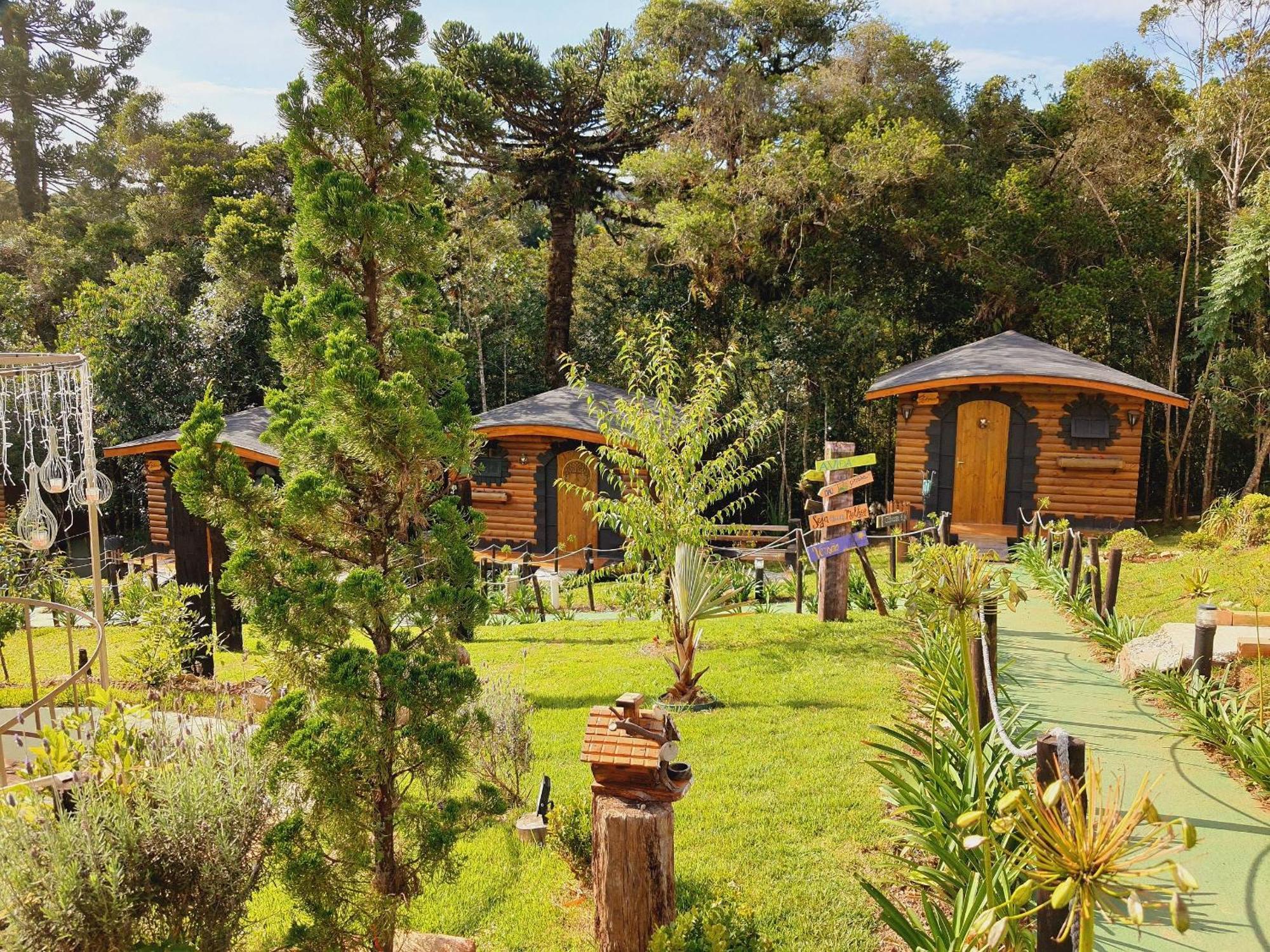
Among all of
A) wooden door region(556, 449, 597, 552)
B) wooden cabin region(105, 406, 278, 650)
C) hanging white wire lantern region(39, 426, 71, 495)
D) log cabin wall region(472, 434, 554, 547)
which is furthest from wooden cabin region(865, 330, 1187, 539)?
hanging white wire lantern region(39, 426, 71, 495)

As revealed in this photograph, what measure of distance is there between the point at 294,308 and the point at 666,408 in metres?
4.42

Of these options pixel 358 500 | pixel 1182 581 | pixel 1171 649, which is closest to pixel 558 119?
pixel 1182 581

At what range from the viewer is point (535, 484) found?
16.1 m

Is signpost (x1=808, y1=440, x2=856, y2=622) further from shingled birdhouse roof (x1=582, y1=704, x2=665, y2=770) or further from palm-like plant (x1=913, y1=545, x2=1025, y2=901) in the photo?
shingled birdhouse roof (x1=582, y1=704, x2=665, y2=770)

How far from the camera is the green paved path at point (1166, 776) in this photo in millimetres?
3885

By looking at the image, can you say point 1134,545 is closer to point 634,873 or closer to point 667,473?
point 667,473

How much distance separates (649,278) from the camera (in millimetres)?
21016

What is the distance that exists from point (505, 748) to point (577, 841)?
44.8 inches

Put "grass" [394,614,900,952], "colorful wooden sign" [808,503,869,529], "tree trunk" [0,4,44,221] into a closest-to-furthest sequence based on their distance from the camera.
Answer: "grass" [394,614,900,952]
"colorful wooden sign" [808,503,869,529]
"tree trunk" [0,4,44,221]

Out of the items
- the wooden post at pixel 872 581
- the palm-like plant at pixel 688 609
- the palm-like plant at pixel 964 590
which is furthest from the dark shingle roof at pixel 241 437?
the palm-like plant at pixel 964 590

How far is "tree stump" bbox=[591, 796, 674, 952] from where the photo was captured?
3.75m

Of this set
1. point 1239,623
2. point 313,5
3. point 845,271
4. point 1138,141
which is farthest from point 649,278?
point 313,5

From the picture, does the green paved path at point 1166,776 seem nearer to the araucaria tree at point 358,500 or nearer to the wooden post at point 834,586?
the wooden post at point 834,586

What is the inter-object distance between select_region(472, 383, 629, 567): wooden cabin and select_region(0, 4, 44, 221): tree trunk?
85.2 ft
